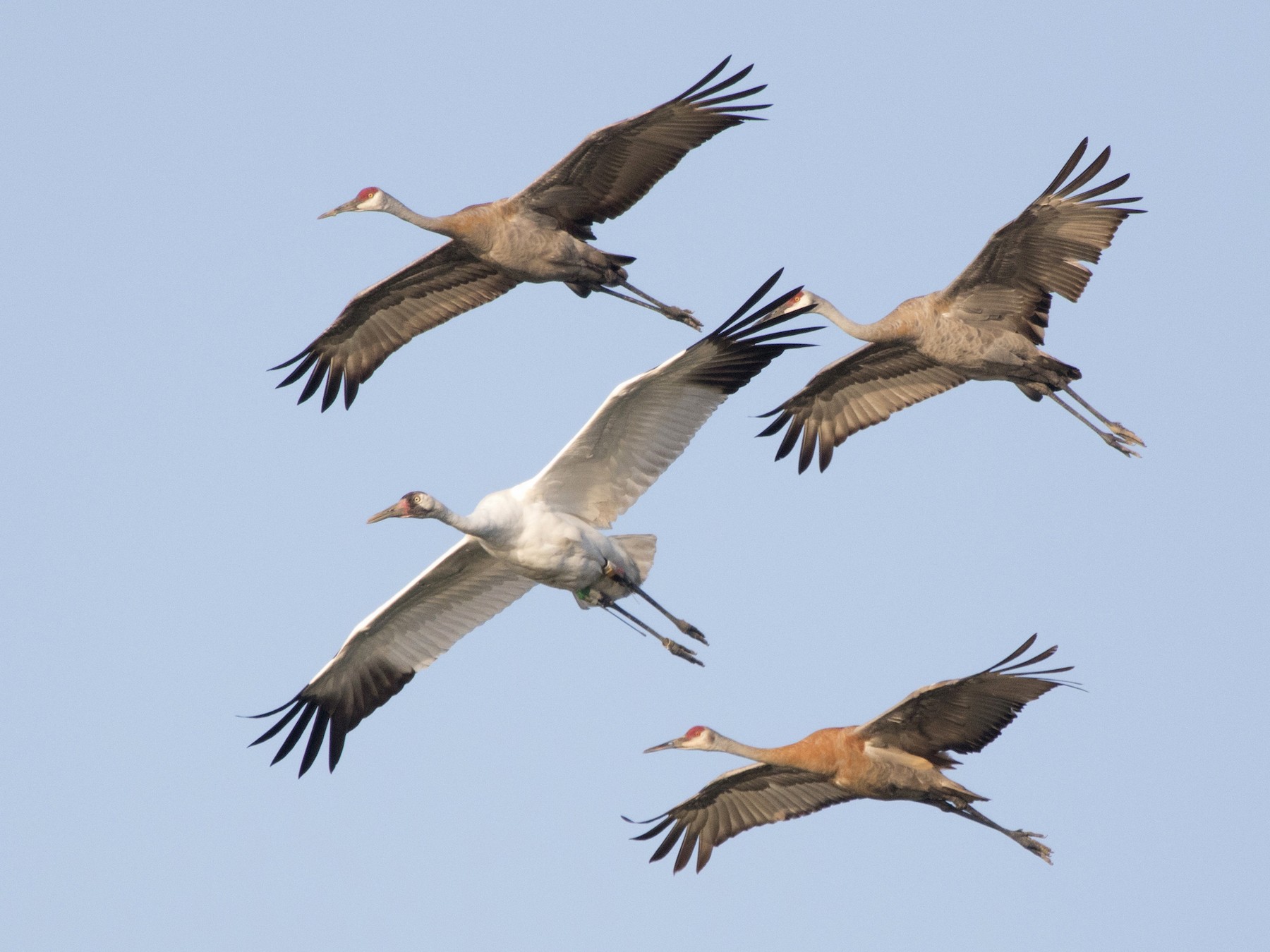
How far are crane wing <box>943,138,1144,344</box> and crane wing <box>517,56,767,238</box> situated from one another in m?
1.96

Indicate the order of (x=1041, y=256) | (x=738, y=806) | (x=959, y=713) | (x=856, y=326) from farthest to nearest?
(x=856, y=326) < (x=1041, y=256) < (x=738, y=806) < (x=959, y=713)

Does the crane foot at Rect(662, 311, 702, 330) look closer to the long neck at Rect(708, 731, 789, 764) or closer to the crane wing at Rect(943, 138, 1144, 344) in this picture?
the crane wing at Rect(943, 138, 1144, 344)

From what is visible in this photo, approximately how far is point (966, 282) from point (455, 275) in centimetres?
385

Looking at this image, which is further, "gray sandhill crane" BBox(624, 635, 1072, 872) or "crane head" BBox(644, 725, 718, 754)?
"crane head" BBox(644, 725, 718, 754)

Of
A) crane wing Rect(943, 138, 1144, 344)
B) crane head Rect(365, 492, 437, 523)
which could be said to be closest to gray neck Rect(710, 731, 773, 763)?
crane head Rect(365, 492, 437, 523)

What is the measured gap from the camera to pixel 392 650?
507 inches

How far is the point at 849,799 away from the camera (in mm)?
12133

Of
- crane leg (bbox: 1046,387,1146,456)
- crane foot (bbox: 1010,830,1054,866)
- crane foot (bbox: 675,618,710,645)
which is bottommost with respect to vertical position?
crane foot (bbox: 1010,830,1054,866)

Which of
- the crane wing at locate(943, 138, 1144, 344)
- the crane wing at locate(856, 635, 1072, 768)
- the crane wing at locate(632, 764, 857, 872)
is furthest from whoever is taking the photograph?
the crane wing at locate(943, 138, 1144, 344)

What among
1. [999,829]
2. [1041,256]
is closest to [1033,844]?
[999,829]

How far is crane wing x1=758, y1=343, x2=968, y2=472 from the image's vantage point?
14727 millimetres

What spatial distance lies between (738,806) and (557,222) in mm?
4357

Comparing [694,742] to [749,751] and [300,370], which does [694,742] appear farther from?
[300,370]

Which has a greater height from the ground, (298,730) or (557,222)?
(557,222)
